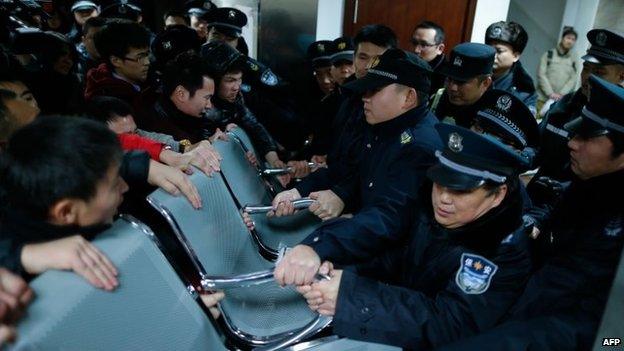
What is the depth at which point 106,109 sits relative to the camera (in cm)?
177

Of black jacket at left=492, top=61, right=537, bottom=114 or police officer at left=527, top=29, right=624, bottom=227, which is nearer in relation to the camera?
police officer at left=527, top=29, right=624, bottom=227

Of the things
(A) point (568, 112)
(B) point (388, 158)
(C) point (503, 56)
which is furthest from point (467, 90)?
(B) point (388, 158)

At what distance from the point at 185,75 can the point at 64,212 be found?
4.22 feet

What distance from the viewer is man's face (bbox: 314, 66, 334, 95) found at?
10.6 ft

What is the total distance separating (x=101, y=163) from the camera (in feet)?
3.30

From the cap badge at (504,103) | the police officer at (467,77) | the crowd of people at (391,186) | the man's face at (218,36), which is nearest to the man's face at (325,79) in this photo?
the crowd of people at (391,186)

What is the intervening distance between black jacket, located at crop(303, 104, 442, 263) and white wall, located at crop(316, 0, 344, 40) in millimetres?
2710

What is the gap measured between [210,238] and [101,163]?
65 centimetres

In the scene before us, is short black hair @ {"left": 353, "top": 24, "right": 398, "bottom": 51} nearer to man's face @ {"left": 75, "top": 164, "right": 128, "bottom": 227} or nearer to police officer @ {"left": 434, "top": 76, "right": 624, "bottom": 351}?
police officer @ {"left": 434, "top": 76, "right": 624, "bottom": 351}

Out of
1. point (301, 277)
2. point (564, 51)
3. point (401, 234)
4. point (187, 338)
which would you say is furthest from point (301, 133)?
point (564, 51)

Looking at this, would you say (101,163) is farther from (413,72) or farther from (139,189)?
(413,72)

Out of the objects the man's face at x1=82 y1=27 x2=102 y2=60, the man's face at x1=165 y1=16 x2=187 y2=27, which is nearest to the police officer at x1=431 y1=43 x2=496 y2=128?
the man's face at x1=82 y1=27 x2=102 y2=60

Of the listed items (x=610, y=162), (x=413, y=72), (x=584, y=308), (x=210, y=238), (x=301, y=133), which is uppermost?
(x=413, y=72)

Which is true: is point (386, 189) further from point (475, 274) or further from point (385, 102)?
point (475, 274)
